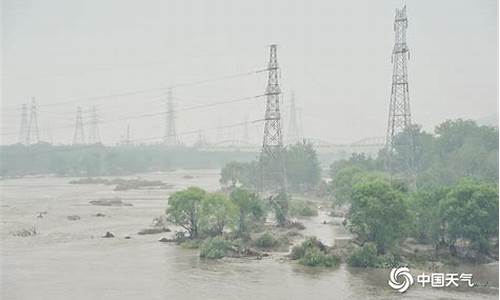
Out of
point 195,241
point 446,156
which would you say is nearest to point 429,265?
point 195,241

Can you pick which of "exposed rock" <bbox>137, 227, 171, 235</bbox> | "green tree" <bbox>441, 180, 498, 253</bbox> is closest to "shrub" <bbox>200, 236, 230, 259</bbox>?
"exposed rock" <bbox>137, 227, 171, 235</bbox>

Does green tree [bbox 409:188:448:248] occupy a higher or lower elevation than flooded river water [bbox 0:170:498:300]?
higher

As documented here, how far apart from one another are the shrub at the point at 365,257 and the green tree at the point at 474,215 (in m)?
1.28

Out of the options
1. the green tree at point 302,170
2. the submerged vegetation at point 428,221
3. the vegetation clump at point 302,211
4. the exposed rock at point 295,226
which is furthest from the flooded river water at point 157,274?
the green tree at point 302,170

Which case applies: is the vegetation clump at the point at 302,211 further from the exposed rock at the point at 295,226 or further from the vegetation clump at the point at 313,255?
the vegetation clump at the point at 313,255

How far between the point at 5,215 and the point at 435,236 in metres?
11.1

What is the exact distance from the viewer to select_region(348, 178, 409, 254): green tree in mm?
9922

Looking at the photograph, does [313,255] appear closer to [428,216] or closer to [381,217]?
[381,217]

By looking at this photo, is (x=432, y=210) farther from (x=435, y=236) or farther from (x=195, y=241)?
(x=195, y=241)

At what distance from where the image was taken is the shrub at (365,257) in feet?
31.7

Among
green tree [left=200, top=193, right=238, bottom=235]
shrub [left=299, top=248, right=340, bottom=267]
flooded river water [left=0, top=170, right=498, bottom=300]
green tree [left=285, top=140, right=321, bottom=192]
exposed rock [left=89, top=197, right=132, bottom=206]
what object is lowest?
flooded river water [left=0, top=170, right=498, bottom=300]

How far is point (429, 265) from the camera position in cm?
966

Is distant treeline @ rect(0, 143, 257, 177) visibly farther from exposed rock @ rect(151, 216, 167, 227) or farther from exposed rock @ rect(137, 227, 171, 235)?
exposed rock @ rect(137, 227, 171, 235)

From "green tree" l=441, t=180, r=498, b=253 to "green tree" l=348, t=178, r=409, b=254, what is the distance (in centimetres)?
67
